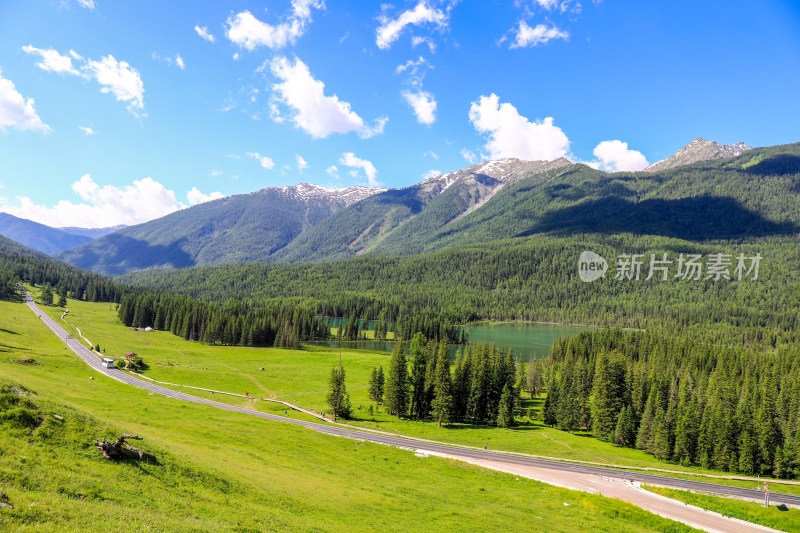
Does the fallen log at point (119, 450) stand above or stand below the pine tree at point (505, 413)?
above

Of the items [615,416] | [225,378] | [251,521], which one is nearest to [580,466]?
[615,416]

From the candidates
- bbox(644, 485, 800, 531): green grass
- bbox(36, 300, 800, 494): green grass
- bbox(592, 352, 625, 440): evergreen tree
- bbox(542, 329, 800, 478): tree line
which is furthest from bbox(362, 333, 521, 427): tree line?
bbox(644, 485, 800, 531): green grass

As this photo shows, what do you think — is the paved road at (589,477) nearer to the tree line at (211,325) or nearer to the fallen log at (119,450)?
the fallen log at (119,450)

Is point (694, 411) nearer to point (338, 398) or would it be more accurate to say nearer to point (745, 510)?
point (745, 510)

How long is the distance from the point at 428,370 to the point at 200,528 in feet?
281

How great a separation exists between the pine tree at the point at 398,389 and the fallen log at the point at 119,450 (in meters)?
73.4

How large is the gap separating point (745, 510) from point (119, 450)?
69950 mm

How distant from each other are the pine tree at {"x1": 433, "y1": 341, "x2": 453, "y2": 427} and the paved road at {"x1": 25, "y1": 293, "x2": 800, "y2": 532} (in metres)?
19.7

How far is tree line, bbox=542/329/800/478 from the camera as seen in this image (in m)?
80.9

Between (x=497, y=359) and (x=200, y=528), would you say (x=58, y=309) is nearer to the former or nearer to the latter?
(x=497, y=359)

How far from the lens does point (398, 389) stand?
324ft

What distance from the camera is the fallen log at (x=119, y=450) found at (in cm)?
2673

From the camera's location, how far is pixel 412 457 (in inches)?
2372

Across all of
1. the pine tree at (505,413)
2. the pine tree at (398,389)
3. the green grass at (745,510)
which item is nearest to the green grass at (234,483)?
the green grass at (745,510)
